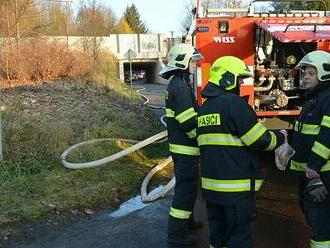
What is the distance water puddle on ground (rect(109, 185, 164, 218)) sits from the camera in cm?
588

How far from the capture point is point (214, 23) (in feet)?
25.8

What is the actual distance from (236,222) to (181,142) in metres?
1.19

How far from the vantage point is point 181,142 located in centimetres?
468

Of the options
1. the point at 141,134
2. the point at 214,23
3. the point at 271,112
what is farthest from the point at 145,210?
the point at 141,134

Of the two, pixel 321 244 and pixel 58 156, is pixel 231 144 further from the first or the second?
pixel 58 156

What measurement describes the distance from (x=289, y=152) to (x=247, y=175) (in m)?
0.43

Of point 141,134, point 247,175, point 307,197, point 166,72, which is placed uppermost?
point 166,72

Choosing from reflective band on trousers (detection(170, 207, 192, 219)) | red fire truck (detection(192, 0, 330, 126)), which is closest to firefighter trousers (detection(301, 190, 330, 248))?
reflective band on trousers (detection(170, 207, 192, 219))

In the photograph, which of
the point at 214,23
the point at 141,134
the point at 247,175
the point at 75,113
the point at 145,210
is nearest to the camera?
the point at 247,175

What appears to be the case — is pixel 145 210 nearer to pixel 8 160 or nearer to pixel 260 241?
pixel 260 241

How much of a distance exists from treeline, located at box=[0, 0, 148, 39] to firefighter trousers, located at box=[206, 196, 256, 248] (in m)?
15.9

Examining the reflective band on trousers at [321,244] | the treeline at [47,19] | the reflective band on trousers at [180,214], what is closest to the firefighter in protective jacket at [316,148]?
the reflective band on trousers at [321,244]

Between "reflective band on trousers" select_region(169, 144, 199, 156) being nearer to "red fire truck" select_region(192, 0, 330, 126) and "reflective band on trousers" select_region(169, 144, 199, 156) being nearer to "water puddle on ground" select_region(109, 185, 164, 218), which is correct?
"water puddle on ground" select_region(109, 185, 164, 218)

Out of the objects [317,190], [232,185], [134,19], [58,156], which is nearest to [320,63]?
[317,190]
